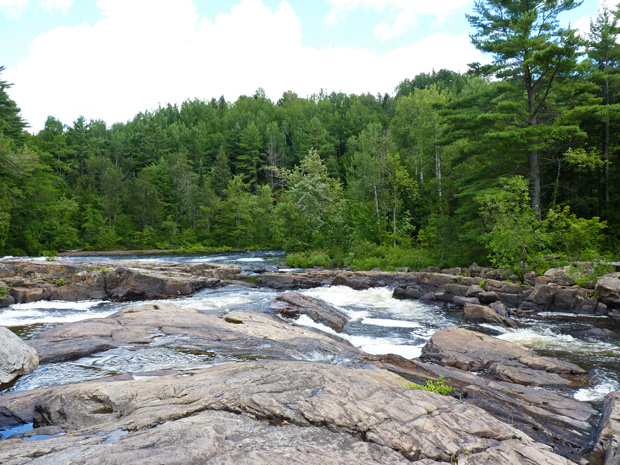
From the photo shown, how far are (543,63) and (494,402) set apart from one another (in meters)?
19.3

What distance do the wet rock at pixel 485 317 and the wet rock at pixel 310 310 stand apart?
4.46 meters

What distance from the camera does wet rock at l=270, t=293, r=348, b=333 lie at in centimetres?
1208

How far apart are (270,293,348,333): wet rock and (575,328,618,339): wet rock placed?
727cm

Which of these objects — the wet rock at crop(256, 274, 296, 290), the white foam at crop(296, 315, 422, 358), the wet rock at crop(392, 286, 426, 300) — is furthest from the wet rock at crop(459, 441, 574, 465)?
the wet rock at crop(256, 274, 296, 290)

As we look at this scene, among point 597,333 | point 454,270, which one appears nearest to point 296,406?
point 597,333

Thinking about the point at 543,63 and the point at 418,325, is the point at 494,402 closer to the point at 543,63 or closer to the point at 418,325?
the point at 418,325

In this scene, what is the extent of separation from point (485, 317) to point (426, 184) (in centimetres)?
2211

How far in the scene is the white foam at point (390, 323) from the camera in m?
12.8

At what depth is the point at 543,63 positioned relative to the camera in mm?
18938

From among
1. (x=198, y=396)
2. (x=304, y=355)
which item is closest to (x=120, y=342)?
(x=304, y=355)

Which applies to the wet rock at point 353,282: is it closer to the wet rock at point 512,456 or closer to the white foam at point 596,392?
the white foam at point 596,392

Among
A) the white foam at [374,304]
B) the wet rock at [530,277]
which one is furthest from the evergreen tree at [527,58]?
the white foam at [374,304]

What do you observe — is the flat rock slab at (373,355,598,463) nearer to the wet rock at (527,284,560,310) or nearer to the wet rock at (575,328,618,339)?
the wet rock at (575,328,618,339)

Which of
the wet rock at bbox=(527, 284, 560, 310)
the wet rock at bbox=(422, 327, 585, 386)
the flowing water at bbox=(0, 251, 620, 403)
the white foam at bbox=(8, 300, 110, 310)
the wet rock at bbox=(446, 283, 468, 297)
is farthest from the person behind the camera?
the wet rock at bbox=(446, 283, 468, 297)
